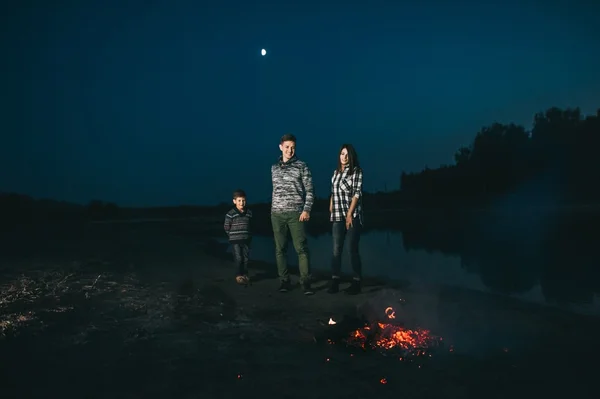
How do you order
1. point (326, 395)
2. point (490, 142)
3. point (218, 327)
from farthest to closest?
point (490, 142) → point (218, 327) → point (326, 395)

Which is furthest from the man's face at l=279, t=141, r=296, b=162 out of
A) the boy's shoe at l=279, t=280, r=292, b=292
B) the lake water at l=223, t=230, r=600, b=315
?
the lake water at l=223, t=230, r=600, b=315

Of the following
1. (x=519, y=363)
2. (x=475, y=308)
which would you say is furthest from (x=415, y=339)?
(x=475, y=308)

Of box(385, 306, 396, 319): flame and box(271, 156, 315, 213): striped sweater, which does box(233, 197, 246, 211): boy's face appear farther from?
box(385, 306, 396, 319): flame

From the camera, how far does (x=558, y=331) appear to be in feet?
16.1

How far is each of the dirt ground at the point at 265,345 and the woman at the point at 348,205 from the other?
0.66 m

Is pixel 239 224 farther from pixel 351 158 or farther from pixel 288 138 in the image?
pixel 351 158

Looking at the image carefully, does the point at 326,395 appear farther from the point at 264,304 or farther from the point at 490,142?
the point at 490,142

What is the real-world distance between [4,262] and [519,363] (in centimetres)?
1304

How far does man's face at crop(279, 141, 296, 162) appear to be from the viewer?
279 inches

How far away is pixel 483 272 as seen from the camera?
460 inches

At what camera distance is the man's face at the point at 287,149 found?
7.08 meters

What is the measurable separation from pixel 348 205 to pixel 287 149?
140 centimetres

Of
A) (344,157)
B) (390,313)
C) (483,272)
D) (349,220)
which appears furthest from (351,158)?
(483,272)

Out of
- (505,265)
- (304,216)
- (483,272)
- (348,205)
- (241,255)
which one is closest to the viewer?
(304,216)
